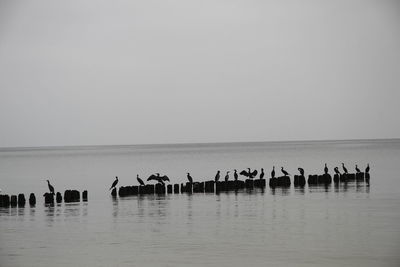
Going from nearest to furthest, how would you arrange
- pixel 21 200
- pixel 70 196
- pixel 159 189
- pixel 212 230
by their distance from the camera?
pixel 212 230 < pixel 21 200 < pixel 70 196 < pixel 159 189

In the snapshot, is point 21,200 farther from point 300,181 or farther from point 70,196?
point 300,181

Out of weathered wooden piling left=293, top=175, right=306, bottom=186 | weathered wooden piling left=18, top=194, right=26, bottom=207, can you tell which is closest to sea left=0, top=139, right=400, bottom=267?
weathered wooden piling left=18, top=194, right=26, bottom=207

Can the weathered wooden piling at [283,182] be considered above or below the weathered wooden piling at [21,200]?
above

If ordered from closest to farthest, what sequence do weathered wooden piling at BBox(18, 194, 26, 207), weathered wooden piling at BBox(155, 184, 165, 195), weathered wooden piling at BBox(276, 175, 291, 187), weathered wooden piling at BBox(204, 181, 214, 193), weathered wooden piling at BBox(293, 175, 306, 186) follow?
1. weathered wooden piling at BBox(18, 194, 26, 207)
2. weathered wooden piling at BBox(155, 184, 165, 195)
3. weathered wooden piling at BBox(204, 181, 214, 193)
4. weathered wooden piling at BBox(293, 175, 306, 186)
5. weathered wooden piling at BBox(276, 175, 291, 187)

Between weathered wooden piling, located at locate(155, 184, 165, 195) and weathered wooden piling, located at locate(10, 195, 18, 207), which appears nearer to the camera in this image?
weathered wooden piling, located at locate(10, 195, 18, 207)

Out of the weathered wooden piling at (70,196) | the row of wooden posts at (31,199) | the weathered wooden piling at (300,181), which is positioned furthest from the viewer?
the weathered wooden piling at (300,181)

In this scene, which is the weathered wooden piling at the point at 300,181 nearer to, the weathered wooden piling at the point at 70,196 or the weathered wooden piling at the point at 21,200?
the weathered wooden piling at the point at 70,196

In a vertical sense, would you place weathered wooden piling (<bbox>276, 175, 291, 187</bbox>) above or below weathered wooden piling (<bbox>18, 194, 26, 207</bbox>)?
above

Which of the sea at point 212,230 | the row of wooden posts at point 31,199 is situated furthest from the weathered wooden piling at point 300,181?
the row of wooden posts at point 31,199

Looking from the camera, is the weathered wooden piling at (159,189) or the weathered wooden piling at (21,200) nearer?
the weathered wooden piling at (21,200)

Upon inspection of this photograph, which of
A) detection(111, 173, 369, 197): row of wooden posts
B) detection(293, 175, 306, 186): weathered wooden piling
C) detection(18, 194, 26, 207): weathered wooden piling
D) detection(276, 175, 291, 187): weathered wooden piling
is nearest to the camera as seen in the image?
detection(18, 194, 26, 207): weathered wooden piling

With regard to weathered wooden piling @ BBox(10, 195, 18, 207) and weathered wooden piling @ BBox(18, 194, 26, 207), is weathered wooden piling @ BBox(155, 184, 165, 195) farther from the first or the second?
weathered wooden piling @ BBox(10, 195, 18, 207)

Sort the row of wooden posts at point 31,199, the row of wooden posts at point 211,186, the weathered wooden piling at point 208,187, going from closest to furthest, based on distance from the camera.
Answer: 1. the row of wooden posts at point 31,199
2. the row of wooden posts at point 211,186
3. the weathered wooden piling at point 208,187

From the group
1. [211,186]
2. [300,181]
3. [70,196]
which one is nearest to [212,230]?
[70,196]
